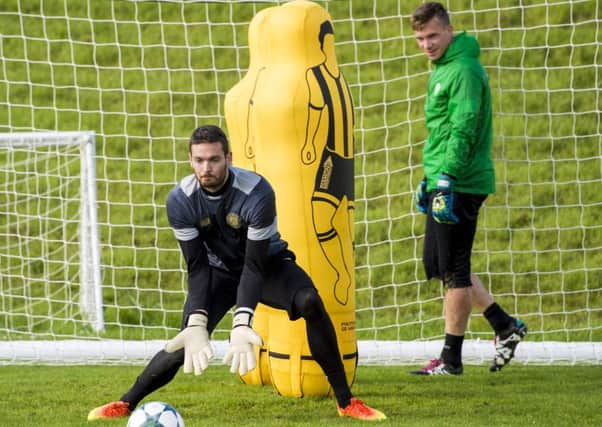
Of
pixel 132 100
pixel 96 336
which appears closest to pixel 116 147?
pixel 132 100

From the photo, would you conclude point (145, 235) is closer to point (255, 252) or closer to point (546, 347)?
point (546, 347)

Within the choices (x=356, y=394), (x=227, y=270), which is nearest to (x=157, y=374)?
(x=227, y=270)

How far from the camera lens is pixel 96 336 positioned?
309 inches

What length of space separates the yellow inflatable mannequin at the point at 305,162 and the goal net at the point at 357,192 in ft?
4.54

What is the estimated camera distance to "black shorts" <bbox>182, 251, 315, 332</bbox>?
492 centimetres

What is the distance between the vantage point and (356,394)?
567cm

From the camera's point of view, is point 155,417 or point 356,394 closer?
point 155,417

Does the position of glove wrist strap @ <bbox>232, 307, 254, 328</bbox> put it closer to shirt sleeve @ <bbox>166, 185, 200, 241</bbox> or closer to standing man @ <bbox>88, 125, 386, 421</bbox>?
standing man @ <bbox>88, 125, 386, 421</bbox>

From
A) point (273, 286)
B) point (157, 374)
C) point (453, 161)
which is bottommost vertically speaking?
point (157, 374)

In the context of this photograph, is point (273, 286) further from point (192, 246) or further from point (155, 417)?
point (155, 417)

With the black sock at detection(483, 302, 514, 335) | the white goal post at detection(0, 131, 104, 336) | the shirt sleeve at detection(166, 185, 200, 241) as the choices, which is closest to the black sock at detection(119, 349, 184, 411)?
the shirt sleeve at detection(166, 185, 200, 241)

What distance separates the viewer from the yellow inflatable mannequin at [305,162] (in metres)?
5.46

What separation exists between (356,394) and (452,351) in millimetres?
766

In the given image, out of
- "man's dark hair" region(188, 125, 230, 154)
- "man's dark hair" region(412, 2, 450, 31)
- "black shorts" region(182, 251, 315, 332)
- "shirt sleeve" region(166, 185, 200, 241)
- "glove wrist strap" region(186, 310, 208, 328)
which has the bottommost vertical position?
"glove wrist strap" region(186, 310, 208, 328)
